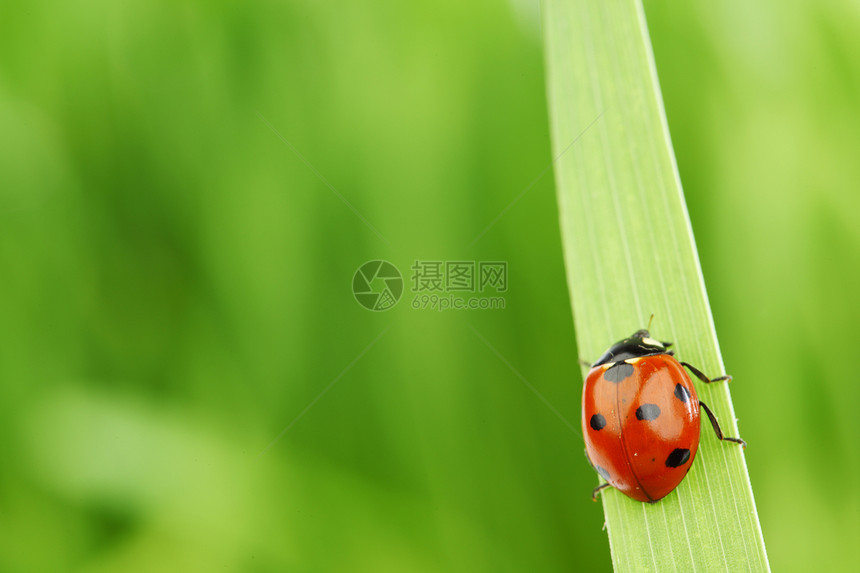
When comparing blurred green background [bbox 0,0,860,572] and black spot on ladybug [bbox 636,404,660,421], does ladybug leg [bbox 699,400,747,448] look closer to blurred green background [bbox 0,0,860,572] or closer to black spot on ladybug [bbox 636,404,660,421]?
black spot on ladybug [bbox 636,404,660,421]

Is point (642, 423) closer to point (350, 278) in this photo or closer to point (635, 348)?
point (635, 348)

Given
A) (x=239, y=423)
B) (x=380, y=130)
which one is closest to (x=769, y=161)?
(x=380, y=130)

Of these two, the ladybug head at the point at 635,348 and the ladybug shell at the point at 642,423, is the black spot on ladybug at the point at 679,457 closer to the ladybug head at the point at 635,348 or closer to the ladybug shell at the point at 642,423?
the ladybug shell at the point at 642,423

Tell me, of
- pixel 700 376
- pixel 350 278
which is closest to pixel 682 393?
pixel 700 376

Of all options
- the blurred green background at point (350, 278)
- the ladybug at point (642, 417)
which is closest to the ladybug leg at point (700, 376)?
the ladybug at point (642, 417)

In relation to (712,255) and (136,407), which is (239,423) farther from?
(712,255)

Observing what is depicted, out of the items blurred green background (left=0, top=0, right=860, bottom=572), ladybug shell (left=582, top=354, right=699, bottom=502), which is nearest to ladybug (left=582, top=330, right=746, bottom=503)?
ladybug shell (left=582, top=354, right=699, bottom=502)
